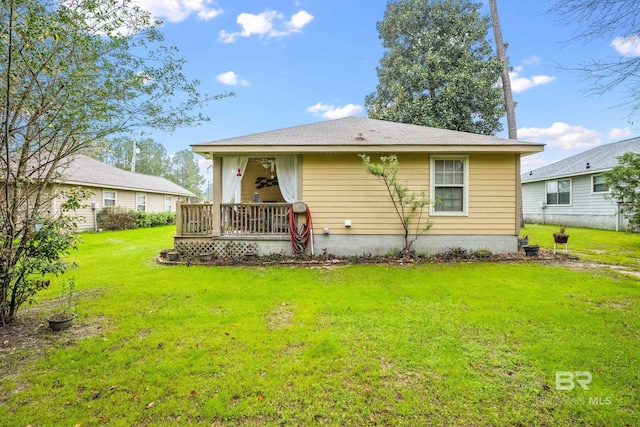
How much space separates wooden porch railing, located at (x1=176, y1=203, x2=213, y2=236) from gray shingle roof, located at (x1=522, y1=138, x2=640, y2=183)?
50.7ft

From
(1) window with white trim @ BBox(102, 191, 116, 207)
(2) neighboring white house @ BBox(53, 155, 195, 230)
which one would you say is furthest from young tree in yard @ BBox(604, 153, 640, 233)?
(1) window with white trim @ BBox(102, 191, 116, 207)

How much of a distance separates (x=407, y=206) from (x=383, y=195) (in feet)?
2.17

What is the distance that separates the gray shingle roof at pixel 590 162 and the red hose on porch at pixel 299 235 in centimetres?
1313

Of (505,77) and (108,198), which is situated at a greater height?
(505,77)

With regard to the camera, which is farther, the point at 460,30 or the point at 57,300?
the point at 460,30

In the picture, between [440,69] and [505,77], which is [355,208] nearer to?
[505,77]

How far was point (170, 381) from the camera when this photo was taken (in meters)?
2.46

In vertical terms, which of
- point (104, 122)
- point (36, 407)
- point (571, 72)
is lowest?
point (36, 407)

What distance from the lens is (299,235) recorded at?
24.1 ft

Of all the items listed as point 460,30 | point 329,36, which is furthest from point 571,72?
point 460,30

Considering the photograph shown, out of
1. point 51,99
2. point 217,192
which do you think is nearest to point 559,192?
point 217,192

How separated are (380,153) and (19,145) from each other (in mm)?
6346

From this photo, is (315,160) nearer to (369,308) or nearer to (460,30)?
(369,308)

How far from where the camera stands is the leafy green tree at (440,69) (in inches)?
624
